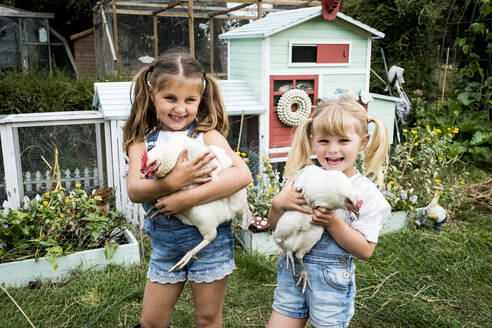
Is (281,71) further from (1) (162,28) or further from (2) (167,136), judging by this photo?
(1) (162,28)

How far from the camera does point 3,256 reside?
8.93ft

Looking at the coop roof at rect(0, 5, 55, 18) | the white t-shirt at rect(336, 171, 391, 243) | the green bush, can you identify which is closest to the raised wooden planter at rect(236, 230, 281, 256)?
the white t-shirt at rect(336, 171, 391, 243)

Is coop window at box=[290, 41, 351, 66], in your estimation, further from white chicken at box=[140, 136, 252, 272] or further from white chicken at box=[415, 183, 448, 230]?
white chicken at box=[140, 136, 252, 272]

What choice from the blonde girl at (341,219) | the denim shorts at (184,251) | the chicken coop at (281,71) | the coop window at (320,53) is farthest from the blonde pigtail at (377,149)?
the coop window at (320,53)

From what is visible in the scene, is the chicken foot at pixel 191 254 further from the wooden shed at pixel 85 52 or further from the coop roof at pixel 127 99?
the wooden shed at pixel 85 52

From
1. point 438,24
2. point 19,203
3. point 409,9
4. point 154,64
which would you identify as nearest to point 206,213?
point 154,64

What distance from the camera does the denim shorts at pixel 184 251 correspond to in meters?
Result: 1.51

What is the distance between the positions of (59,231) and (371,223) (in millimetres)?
2238

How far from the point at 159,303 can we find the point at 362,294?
4.70 ft

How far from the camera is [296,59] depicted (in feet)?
12.5

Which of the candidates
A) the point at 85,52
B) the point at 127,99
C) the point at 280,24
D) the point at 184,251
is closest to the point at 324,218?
the point at 184,251

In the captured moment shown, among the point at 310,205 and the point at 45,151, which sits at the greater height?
the point at 310,205

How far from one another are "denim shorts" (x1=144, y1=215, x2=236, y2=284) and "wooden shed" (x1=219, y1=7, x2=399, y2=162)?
2.28 metres

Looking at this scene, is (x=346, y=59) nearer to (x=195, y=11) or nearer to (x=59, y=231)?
(x=59, y=231)
